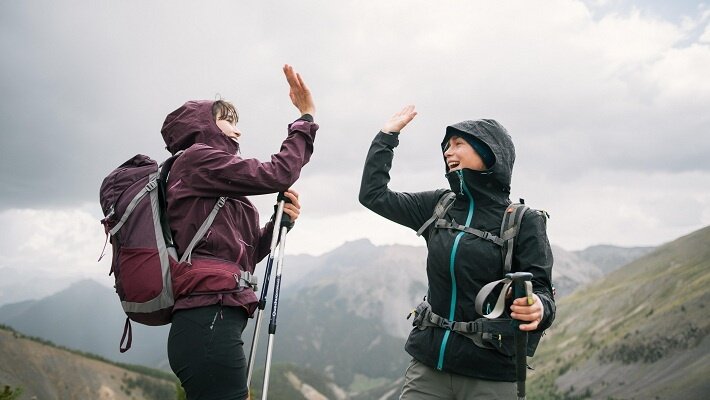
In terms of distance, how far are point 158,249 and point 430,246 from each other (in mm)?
2555

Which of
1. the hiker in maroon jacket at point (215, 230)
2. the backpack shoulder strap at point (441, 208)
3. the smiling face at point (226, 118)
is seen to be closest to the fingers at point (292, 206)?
the hiker in maroon jacket at point (215, 230)

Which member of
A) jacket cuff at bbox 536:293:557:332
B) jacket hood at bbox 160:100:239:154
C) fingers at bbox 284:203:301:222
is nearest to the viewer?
jacket cuff at bbox 536:293:557:332

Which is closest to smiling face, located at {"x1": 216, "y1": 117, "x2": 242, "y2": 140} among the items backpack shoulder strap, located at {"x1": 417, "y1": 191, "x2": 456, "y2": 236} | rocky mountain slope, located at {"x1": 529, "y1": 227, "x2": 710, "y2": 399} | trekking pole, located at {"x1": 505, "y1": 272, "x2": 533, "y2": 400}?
backpack shoulder strap, located at {"x1": 417, "y1": 191, "x2": 456, "y2": 236}

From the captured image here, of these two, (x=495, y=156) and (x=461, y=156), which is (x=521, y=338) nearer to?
(x=495, y=156)

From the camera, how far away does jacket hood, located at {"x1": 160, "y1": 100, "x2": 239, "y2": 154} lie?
4215 millimetres

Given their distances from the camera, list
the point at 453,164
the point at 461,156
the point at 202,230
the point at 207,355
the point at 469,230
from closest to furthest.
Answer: the point at 207,355 → the point at 202,230 → the point at 469,230 → the point at 461,156 → the point at 453,164

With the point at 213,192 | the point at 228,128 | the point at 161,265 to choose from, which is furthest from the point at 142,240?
the point at 228,128

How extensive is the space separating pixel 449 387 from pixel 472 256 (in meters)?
1.24

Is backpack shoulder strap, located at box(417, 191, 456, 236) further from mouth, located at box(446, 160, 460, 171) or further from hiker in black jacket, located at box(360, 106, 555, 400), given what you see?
mouth, located at box(446, 160, 460, 171)

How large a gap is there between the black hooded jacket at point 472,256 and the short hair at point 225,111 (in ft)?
5.10

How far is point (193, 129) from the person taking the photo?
4.20 meters

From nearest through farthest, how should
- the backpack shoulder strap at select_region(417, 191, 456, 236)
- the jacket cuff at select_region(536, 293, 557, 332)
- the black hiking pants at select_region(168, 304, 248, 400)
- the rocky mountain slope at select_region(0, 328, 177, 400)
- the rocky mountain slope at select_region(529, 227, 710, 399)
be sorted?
the black hiking pants at select_region(168, 304, 248, 400) → the jacket cuff at select_region(536, 293, 557, 332) → the backpack shoulder strap at select_region(417, 191, 456, 236) → the rocky mountain slope at select_region(529, 227, 710, 399) → the rocky mountain slope at select_region(0, 328, 177, 400)

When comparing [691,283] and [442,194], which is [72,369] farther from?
[691,283]

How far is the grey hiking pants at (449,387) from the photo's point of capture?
4.25 meters
